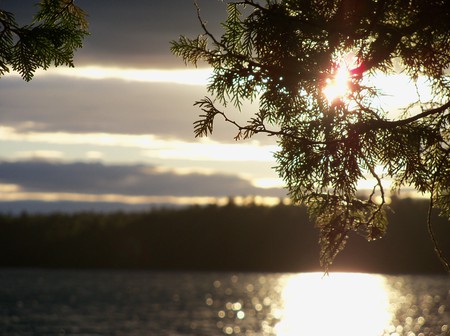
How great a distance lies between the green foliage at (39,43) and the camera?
13.6 m

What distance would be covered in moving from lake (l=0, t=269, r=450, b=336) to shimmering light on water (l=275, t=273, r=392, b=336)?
6.0 inches

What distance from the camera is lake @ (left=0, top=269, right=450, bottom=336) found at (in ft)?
319

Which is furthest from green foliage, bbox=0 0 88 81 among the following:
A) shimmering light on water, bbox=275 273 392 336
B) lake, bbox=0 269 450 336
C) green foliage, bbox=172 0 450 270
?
shimmering light on water, bbox=275 273 392 336

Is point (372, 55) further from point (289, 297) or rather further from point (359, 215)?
point (289, 297)

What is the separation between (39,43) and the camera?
45.2ft

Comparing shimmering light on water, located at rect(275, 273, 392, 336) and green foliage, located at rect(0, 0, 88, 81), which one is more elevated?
green foliage, located at rect(0, 0, 88, 81)

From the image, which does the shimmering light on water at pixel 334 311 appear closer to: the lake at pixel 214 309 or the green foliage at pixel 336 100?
the lake at pixel 214 309

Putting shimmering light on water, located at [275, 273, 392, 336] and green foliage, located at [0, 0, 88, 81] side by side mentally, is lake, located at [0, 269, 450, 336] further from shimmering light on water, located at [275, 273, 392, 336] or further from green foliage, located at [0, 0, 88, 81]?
green foliage, located at [0, 0, 88, 81]

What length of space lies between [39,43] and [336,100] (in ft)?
18.0

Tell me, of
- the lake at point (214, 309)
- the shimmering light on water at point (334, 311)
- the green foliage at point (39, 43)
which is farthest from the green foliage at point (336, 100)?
the shimmering light on water at point (334, 311)

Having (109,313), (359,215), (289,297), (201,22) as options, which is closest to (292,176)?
(359,215)

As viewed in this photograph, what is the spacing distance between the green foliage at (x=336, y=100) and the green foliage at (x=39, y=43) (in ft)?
7.18

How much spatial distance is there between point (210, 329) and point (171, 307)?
34.2 meters

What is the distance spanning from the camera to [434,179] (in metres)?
13.9
